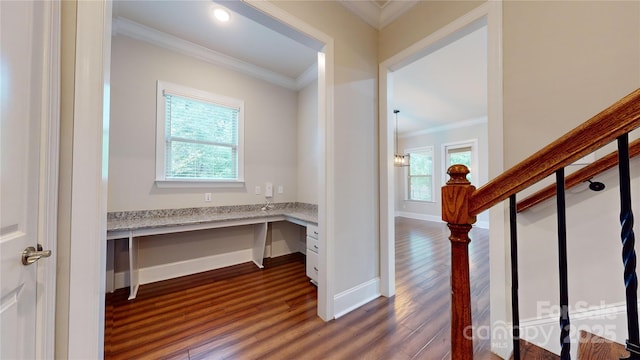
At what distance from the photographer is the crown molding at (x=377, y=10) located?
206 centimetres

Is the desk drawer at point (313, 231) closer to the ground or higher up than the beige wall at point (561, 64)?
closer to the ground

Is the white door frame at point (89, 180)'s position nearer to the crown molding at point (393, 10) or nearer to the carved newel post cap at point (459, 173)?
the carved newel post cap at point (459, 173)

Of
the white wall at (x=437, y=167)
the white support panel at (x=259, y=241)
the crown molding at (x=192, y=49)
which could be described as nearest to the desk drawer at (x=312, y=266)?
the white support panel at (x=259, y=241)

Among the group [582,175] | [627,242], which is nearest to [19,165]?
[627,242]

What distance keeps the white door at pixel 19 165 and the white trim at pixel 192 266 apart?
1.95m

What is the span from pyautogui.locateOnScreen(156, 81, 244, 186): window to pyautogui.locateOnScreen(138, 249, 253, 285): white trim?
99 cm

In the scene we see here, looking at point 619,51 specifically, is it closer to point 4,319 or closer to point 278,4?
point 278,4

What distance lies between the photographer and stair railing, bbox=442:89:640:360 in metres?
0.52

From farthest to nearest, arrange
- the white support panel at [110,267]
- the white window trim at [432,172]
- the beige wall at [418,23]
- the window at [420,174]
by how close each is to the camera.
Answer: the window at [420,174] → the white window trim at [432,172] → the white support panel at [110,267] → the beige wall at [418,23]

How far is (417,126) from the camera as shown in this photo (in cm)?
Answer: 643

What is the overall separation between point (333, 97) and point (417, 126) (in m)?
5.30

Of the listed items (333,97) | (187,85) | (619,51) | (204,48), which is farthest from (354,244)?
(204,48)

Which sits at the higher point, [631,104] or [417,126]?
[417,126]

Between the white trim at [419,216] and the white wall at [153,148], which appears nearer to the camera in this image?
the white wall at [153,148]
